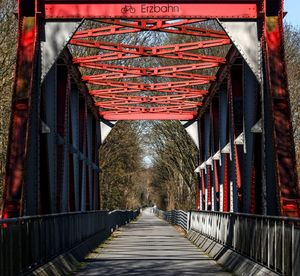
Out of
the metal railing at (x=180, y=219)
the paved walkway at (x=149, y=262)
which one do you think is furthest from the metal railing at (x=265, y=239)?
the metal railing at (x=180, y=219)

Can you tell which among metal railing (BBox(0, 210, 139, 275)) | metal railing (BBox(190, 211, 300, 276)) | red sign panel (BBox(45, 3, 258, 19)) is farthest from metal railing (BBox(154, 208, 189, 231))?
red sign panel (BBox(45, 3, 258, 19))

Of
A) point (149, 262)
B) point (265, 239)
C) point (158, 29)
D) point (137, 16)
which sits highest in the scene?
point (158, 29)

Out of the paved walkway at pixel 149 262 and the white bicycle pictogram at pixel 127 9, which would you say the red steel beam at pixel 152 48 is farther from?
the paved walkway at pixel 149 262

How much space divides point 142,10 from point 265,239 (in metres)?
5.46

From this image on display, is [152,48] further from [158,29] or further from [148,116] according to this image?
[148,116]

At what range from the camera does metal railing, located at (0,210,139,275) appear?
998 centimetres

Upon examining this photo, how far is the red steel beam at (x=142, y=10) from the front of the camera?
602 inches

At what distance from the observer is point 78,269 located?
16391mm

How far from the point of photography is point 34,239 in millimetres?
12227

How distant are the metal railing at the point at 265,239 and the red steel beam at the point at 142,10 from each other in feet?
13.3

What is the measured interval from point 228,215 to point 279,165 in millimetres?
5252

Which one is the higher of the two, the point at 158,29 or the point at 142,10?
the point at 158,29

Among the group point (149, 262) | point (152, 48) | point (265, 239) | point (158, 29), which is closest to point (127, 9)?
point (158, 29)

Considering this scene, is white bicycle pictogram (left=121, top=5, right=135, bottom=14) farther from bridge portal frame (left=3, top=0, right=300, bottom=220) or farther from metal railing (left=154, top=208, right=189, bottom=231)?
metal railing (left=154, top=208, right=189, bottom=231)
